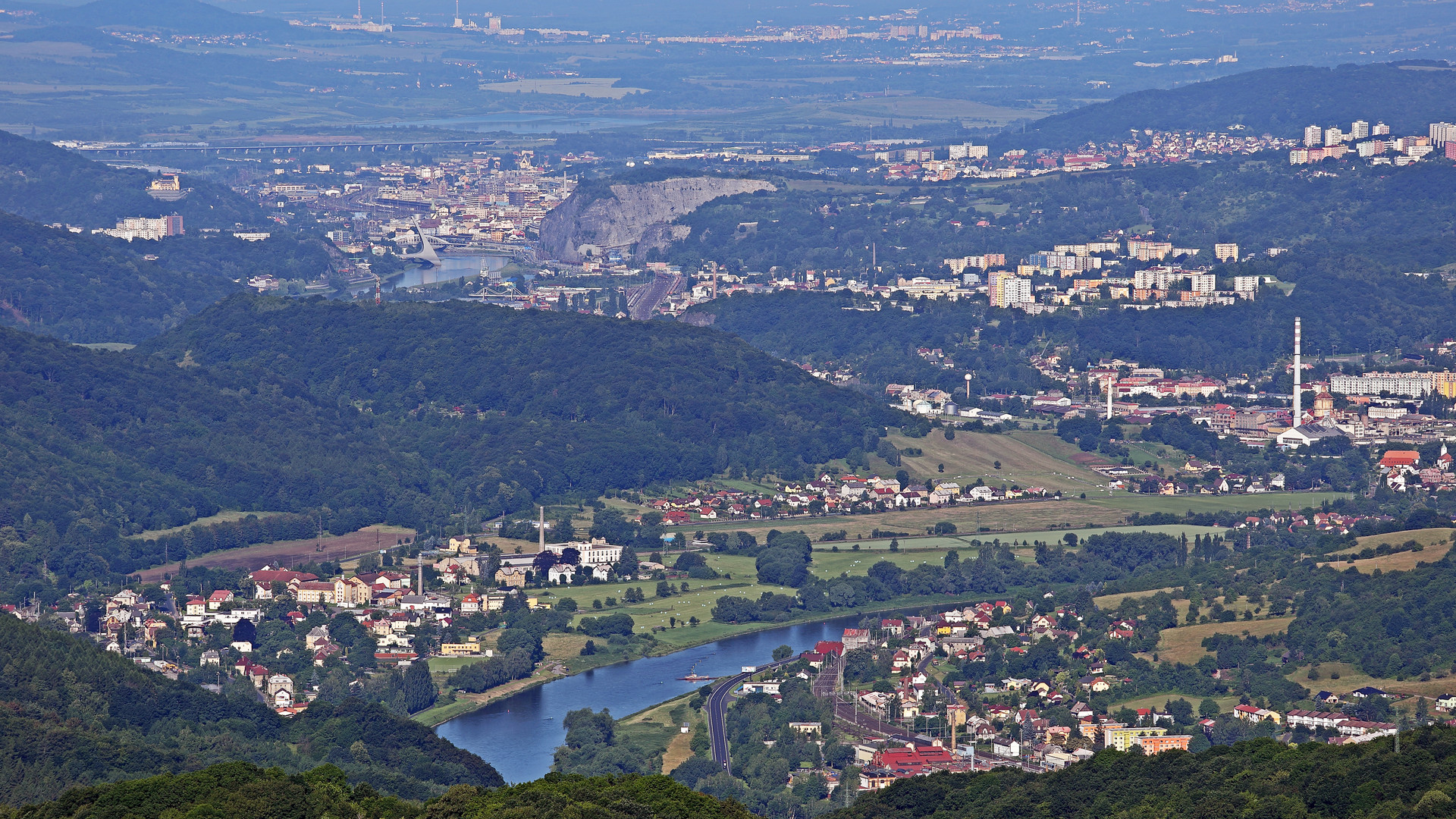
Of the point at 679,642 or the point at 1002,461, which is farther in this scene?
the point at 1002,461

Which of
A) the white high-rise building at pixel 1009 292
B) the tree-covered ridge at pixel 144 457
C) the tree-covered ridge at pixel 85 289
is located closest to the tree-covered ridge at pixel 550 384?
the tree-covered ridge at pixel 144 457

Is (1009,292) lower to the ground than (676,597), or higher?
higher

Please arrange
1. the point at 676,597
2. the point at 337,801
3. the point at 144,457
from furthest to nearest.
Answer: the point at 144,457 < the point at 676,597 < the point at 337,801

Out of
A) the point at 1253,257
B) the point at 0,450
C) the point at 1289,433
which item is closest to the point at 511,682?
the point at 0,450

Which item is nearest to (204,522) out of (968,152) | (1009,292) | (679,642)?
(679,642)

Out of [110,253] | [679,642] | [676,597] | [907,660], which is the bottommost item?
[679,642]

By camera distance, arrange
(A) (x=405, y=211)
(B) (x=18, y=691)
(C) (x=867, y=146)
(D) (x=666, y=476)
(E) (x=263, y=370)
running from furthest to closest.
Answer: (C) (x=867, y=146) → (A) (x=405, y=211) → (E) (x=263, y=370) → (D) (x=666, y=476) → (B) (x=18, y=691)

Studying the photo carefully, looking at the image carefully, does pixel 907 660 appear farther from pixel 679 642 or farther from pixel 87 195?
pixel 87 195

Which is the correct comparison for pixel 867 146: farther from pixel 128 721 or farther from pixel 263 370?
pixel 128 721
